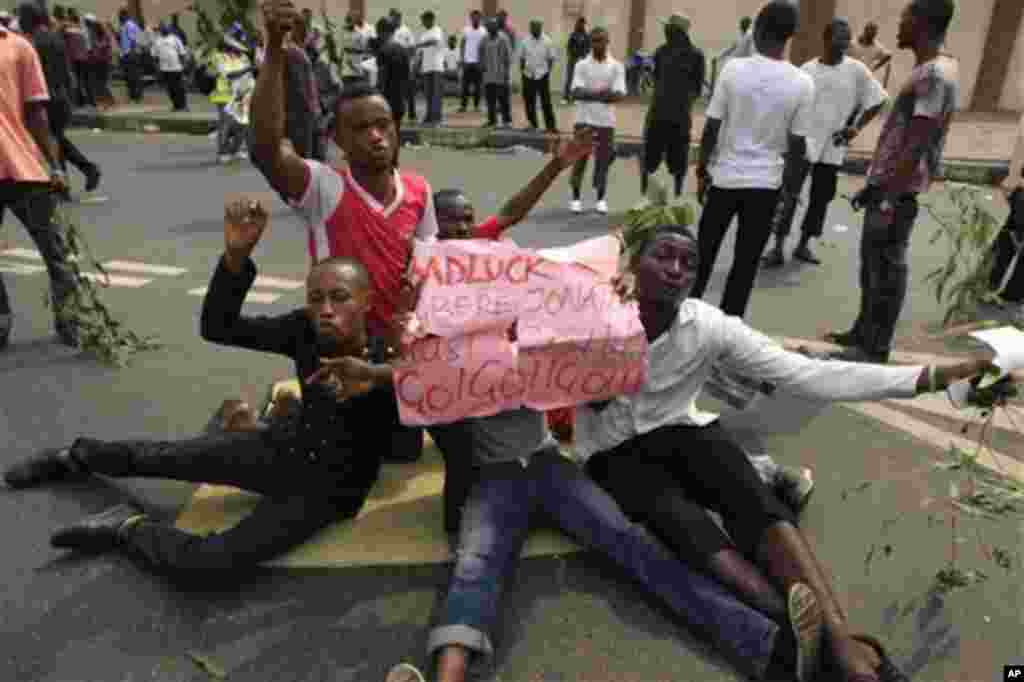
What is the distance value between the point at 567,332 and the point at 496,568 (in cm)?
77

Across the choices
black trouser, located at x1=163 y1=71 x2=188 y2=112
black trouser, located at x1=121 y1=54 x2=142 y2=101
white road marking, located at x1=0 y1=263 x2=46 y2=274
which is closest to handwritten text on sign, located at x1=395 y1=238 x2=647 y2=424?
white road marking, located at x1=0 y1=263 x2=46 y2=274

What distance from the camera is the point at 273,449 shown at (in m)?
2.66

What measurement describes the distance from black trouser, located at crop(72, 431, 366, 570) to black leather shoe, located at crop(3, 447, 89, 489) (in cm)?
8

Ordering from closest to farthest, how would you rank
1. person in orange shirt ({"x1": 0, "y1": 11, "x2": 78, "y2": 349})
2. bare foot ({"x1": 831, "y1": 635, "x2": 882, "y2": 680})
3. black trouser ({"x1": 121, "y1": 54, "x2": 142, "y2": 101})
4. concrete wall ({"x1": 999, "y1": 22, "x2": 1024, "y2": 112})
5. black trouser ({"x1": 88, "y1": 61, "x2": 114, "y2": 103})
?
bare foot ({"x1": 831, "y1": 635, "x2": 882, "y2": 680}), person in orange shirt ({"x1": 0, "y1": 11, "x2": 78, "y2": 349}), black trouser ({"x1": 88, "y1": 61, "x2": 114, "y2": 103}), black trouser ({"x1": 121, "y1": 54, "x2": 142, "y2": 101}), concrete wall ({"x1": 999, "y1": 22, "x2": 1024, "y2": 112})

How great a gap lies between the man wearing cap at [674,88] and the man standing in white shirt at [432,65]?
6571 mm

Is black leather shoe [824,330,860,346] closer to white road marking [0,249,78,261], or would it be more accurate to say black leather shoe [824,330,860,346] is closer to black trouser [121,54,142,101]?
white road marking [0,249,78,261]

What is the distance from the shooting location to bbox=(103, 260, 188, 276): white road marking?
19.4 feet

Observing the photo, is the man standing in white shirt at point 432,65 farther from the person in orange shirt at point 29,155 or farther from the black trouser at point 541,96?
the person in orange shirt at point 29,155

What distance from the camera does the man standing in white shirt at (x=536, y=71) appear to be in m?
11.7

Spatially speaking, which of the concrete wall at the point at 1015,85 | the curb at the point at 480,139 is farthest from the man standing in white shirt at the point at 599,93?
the concrete wall at the point at 1015,85

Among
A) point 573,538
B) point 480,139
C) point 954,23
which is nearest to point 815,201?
point 573,538

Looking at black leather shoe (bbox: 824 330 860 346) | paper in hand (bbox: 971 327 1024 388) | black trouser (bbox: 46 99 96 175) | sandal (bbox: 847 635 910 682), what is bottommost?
black leather shoe (bbox: 824 330 860 346)

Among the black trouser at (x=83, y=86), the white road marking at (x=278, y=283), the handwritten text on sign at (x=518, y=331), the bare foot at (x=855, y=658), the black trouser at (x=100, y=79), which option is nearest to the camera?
the bare foot at (x=855, y=658)

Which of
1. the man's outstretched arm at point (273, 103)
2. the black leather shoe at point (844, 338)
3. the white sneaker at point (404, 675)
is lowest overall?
the black leather shoe at point (844, 338)
